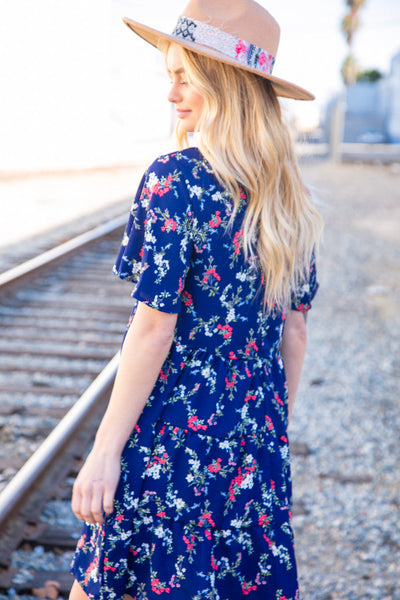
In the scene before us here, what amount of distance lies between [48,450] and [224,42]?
2.17 metres

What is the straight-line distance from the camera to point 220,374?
1.38 meters

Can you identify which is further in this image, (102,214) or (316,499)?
(102,214)

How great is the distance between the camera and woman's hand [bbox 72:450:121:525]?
128 cm

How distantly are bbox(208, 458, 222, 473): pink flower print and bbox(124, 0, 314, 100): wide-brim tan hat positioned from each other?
87 cm

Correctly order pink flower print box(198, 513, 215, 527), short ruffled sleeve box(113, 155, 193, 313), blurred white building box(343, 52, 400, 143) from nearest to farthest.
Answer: short ruffled sleeve box(113, 155, 193, 313) < pink flower print box(198, 513, 215, 527) < blurred white building box(343, 52, 400, 143)

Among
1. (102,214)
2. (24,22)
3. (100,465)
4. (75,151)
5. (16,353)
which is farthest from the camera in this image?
(75,151)

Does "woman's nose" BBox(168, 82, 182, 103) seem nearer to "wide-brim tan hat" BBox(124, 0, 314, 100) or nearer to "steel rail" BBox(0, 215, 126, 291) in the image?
"wide-brim tan hat" BBox(124, 0, 314, 100)

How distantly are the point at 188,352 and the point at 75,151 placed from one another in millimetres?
20135

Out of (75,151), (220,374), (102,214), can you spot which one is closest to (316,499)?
(220,374)

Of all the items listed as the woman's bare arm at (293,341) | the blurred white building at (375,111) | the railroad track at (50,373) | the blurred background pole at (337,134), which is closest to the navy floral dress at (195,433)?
the woman's bare arm at (293,341)

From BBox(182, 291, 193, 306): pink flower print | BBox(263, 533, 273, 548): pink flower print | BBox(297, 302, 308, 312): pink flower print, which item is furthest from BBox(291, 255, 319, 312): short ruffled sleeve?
BBox(263, 533, 273, 548): pink flower print

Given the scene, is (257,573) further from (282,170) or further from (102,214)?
(102,214)

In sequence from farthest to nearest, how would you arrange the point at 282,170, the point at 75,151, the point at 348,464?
the point at 75,151 → the point at 348,464 → the point at 282,170

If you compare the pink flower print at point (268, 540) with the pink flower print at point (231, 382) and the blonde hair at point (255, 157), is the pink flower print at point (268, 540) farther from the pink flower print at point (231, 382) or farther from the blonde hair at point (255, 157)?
the blonde hair at point (255, 157)
